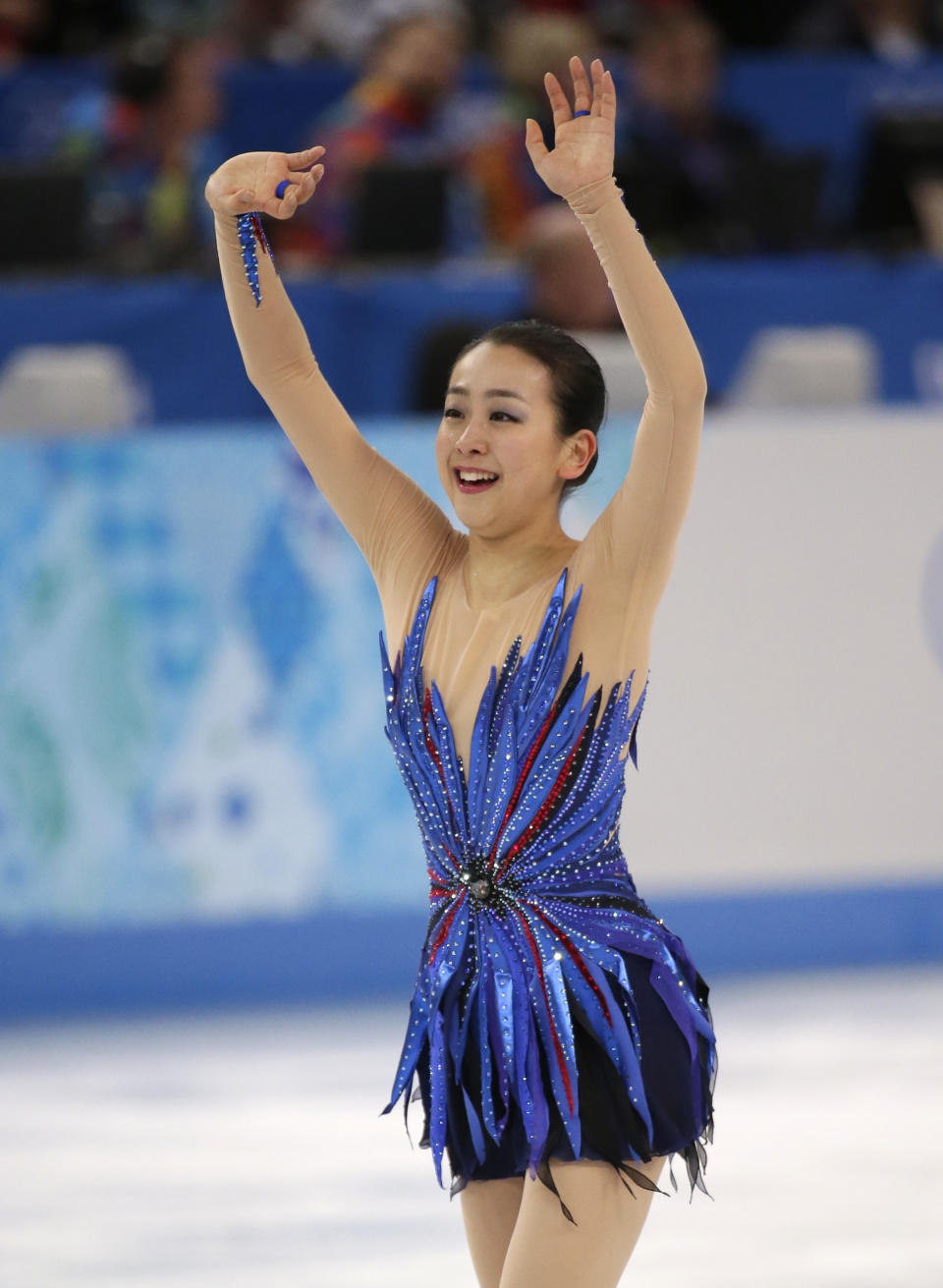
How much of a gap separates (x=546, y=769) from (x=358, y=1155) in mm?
1859

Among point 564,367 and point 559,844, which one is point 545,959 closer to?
point 559,844

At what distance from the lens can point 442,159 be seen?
275 inches

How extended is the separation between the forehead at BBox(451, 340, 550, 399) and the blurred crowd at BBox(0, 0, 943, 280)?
4.02 m

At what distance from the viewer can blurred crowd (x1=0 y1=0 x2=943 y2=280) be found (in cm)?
660

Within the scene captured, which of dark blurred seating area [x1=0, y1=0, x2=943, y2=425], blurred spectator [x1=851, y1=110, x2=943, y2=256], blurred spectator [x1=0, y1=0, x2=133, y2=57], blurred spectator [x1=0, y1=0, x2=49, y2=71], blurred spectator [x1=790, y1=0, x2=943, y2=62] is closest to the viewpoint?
dark blurred seating area [x1=0, y1=0, x2=943, y2=425]

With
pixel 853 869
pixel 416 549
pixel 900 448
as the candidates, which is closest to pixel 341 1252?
pixel 416 549

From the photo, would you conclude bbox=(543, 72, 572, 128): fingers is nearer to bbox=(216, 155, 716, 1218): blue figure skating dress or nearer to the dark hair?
bbox=(216, 155, 716, 1218): blue figure skating dress

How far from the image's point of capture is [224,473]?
480 cm

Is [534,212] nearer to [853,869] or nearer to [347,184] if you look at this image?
[347,184]

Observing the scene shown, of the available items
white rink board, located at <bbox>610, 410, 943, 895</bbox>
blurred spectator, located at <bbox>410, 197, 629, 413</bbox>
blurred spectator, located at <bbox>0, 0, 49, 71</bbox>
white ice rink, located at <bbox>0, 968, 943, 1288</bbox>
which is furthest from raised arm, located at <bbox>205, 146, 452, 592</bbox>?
blurred spectator, located at <bbox>0, 0, 49, 71</bbox>

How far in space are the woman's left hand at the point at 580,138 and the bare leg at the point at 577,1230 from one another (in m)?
1.07

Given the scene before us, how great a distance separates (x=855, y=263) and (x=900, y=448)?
5.52 feet

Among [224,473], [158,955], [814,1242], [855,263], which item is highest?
[855,263]

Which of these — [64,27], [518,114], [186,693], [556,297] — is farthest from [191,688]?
[64,27]
